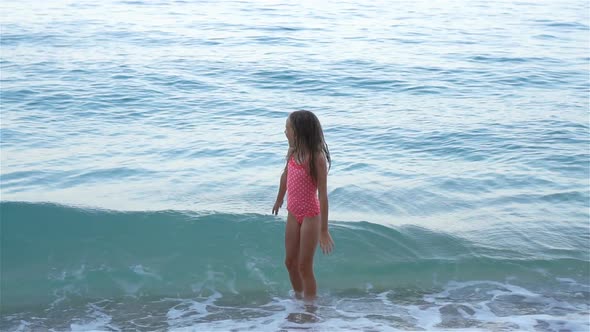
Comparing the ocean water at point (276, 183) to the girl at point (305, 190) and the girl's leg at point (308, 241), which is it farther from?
the girl at point (305, 190)

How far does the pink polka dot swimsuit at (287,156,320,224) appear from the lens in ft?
18.0

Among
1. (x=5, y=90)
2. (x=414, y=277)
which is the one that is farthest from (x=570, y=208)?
(x=5, y=90)

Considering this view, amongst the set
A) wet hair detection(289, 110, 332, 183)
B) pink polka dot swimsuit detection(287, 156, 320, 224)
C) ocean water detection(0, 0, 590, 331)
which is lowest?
ocean water detection(0, 0, 590, 331)

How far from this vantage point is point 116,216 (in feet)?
26.3

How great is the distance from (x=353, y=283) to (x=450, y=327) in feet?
4.48

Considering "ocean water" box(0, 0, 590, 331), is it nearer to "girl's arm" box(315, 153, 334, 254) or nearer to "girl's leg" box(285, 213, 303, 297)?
"girl's leg" box(285, 213, 303, 297)

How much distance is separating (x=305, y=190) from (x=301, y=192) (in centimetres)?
4

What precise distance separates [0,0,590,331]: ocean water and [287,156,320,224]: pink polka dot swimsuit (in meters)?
0.86

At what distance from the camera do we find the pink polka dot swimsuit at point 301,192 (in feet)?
18.0

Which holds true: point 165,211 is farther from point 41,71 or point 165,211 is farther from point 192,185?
point 41,71

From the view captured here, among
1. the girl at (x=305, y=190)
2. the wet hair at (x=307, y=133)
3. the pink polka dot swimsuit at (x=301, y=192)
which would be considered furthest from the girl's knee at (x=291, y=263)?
the wet hair at (x=307, y=133)

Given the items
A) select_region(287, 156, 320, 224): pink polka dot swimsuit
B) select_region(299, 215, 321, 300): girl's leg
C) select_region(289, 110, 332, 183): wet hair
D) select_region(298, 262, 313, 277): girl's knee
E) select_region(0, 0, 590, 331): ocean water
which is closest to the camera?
select_region(289, 110, 332, 183): wet hair

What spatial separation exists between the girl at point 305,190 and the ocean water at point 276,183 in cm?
56

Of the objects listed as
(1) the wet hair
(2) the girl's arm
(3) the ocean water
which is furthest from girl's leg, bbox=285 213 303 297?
(1) the wet hair
